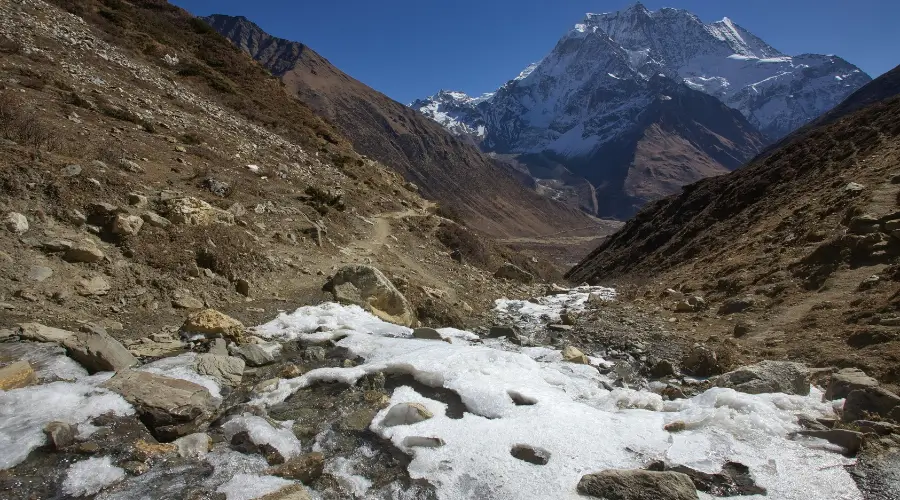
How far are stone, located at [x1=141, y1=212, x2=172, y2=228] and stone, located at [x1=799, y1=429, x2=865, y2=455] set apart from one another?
39.2 feet

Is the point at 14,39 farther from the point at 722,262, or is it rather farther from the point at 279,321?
the point at 722,262

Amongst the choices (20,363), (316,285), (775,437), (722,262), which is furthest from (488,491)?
(722,262)

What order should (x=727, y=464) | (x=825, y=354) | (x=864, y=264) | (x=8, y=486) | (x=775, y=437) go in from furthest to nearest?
(x=864, y=264)
(x=825, y=354)
(x=775, y=437)
(x=727, y=464)
(x=8, y=486)

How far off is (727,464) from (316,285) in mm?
9537

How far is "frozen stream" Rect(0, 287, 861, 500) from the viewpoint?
4.87 metres

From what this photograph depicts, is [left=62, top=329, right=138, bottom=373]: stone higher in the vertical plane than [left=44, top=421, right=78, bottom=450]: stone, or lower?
higher

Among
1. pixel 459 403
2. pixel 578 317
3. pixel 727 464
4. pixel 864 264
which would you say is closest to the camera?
pixel 727 464

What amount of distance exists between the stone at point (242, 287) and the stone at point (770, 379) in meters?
9.32

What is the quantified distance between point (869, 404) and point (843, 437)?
86 cm

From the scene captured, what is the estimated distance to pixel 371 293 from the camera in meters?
11.6

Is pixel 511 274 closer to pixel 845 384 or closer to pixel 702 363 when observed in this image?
pixel 702 363

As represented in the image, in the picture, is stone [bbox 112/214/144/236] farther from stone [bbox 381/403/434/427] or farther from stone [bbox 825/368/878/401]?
stone [bbox 825/368/878/401]

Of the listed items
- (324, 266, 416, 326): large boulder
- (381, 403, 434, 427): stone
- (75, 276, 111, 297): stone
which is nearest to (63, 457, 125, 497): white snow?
(381, 403, 434, 427): stone

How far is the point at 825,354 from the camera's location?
8.27 m
